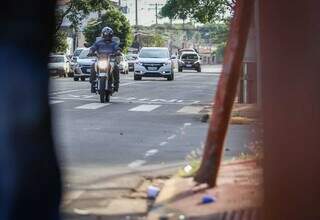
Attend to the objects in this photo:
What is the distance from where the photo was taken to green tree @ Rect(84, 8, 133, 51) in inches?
1971

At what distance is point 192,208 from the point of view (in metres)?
5.20

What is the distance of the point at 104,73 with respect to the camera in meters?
15.9

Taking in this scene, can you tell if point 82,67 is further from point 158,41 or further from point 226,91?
point 158,41

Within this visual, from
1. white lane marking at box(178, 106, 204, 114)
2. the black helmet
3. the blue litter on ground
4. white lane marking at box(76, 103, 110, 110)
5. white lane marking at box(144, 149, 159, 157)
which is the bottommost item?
white lane marking at box(144, 149, 159, 157)

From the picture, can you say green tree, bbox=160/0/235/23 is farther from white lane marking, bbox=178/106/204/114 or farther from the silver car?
the silver car

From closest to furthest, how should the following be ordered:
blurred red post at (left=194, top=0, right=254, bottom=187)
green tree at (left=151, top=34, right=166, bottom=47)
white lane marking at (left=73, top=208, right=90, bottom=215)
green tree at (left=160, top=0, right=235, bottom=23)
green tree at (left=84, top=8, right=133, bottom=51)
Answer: white lane marking at (left=73, top=208, right=90, bottom=215) → blurred red post at (left=194, top=0, right=254, bottom=187) → green tree at (left=160, top=0, right=235, bottom=23) → green tree at (left=84, top=8, right=133, bottom=51) → green tree at (left=151, top=34, right=166, bottom=47)

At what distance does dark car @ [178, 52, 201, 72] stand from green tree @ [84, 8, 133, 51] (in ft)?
14.8

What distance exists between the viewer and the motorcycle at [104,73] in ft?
52.2
